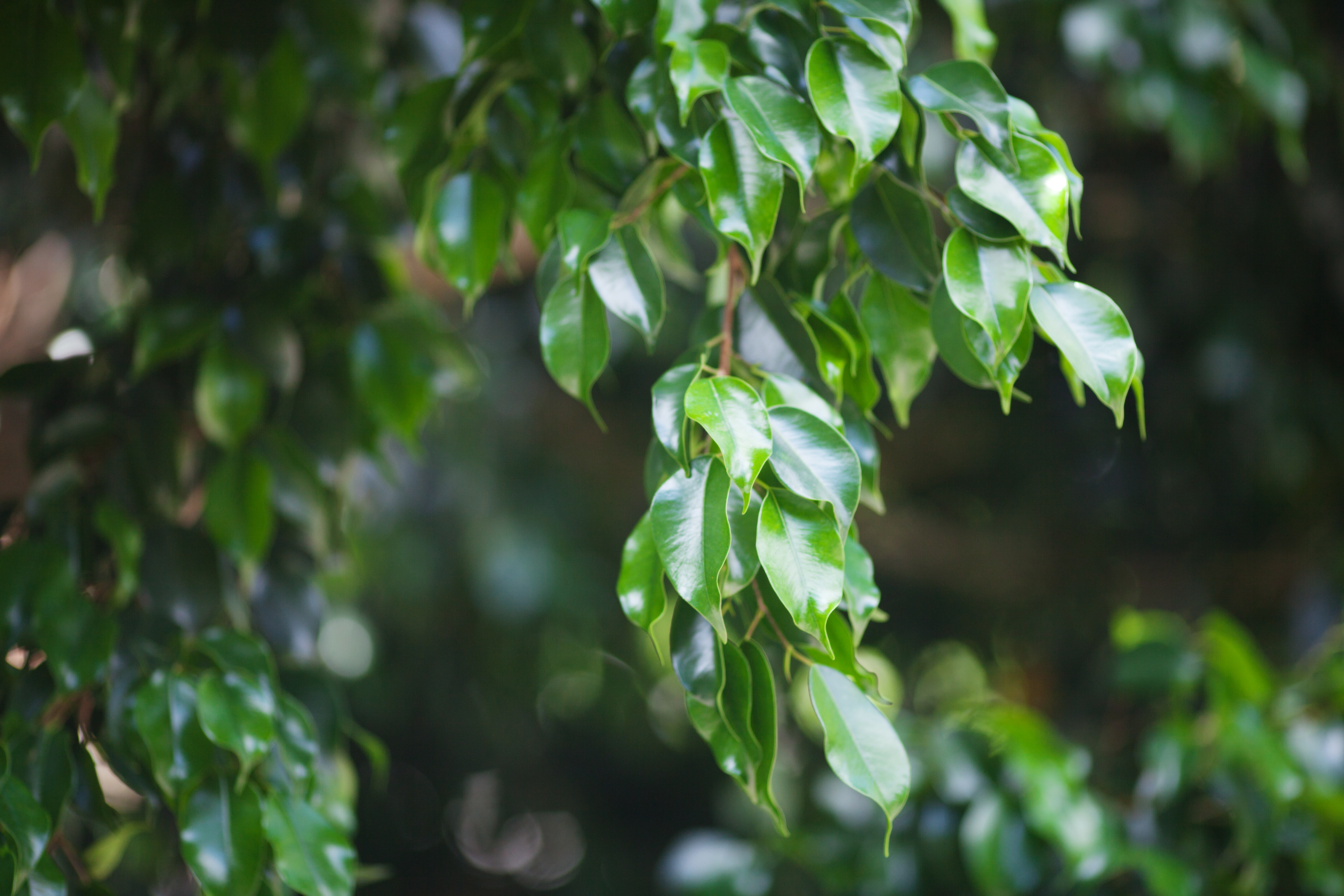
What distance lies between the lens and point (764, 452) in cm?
39

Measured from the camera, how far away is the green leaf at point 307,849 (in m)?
0.54

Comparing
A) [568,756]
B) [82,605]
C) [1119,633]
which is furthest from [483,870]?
[82,605]

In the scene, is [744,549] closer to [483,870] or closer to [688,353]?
[688,353]

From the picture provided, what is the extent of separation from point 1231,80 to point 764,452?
1.09m

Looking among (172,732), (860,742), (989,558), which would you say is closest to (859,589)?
(860,742)

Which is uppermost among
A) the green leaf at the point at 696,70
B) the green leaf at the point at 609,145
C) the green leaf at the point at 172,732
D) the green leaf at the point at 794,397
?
the green leaf at the point at 696,70

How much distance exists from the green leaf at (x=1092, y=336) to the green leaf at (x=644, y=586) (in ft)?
0.69

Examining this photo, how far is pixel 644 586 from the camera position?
447 mm

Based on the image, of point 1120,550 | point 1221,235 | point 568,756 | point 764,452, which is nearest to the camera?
point 764,452

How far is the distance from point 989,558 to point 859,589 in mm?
1561

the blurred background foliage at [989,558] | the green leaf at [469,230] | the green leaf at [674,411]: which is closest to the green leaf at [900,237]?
the green leaf at [674,411]

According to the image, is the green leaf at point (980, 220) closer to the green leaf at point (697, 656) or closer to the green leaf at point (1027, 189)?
the green leaf at point (1027, 189)

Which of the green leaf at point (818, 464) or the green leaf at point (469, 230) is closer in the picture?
the green leaf at point (818, 464)

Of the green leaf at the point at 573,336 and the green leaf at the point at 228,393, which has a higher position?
the green leaf at the point at 573,336
